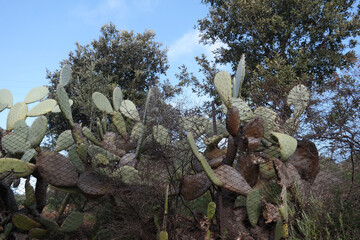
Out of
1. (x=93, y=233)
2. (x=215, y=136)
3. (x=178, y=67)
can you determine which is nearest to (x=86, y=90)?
(x=178, y=67)

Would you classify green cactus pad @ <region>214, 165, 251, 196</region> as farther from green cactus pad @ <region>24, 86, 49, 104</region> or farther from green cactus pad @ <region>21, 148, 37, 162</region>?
green cactus pad @ <region>24, 86, 49, 104</region>

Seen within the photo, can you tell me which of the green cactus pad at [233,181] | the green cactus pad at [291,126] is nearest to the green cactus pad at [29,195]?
the green cactus pad at [233,181]

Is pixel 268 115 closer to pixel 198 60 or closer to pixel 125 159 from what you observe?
pixel 125 159

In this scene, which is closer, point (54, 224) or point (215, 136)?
point (215, 136)

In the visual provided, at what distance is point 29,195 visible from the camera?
11.2 feet

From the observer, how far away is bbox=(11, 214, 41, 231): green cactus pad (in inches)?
134

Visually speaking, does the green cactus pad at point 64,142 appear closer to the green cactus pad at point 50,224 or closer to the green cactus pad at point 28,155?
the green cactus pad at point 28,155

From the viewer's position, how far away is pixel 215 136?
3238 mm

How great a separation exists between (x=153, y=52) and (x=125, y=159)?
854cm

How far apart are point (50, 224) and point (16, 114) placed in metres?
1.47

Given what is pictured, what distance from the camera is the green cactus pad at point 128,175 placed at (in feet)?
10.8

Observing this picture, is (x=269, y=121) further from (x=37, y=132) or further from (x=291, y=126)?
(x=37, y=132)

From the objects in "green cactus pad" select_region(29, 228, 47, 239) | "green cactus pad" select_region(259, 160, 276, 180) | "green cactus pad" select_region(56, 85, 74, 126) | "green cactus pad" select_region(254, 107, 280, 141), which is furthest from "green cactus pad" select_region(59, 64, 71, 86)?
"green cactus pad" select_region(259, 160, 276, 180)

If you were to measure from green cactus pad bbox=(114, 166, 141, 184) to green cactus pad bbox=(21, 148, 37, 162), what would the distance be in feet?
2.90
